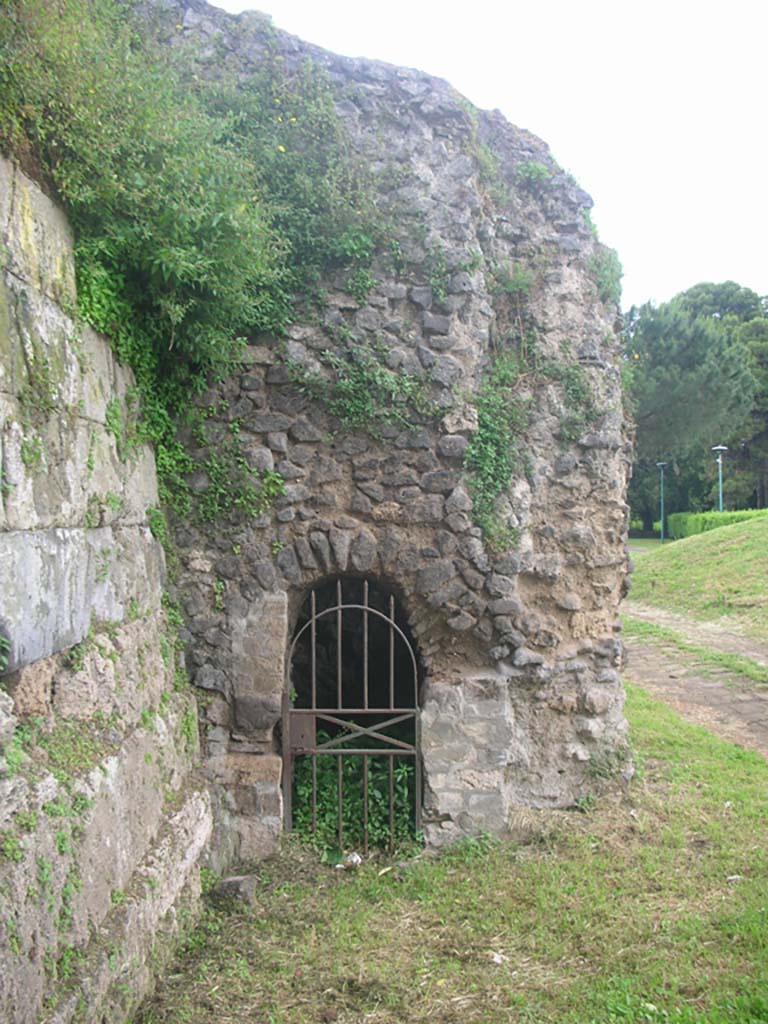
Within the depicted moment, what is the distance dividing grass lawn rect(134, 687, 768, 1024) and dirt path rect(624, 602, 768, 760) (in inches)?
102

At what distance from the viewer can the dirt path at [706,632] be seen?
11238mm

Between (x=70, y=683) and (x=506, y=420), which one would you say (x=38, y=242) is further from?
(x=506, y=420)

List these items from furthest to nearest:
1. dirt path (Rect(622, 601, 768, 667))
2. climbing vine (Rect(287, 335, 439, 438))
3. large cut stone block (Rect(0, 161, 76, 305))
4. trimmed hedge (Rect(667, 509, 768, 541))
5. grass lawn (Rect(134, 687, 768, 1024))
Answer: trimmed hedge (Rect(667, 509, 768, 541)) < dirt path (Rect(622, 601, 768, 667)) < climbing vine (Rect(287, 335, 439, 438)) < grass lawn (Rect(134, 687, 768, 1024)) < large cut stone block (Rect(0, 161, 76, 305))

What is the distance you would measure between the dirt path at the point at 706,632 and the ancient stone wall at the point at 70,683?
9.10 meters

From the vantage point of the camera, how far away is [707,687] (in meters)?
9.58

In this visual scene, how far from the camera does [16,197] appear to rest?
118 inches

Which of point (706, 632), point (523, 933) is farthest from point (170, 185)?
point (706, 632)

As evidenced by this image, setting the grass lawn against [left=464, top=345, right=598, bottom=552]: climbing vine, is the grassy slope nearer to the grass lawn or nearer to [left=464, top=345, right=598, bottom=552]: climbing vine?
[left=464, top=345, right=598, bottom=552]: climbing vine

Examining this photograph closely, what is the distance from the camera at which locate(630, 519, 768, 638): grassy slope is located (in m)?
13.6

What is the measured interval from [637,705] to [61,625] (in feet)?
22.4

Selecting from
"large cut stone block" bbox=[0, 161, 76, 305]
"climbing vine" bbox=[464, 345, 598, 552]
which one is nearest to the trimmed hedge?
"climbing vine" bbox=[464, 345, 598, 552]

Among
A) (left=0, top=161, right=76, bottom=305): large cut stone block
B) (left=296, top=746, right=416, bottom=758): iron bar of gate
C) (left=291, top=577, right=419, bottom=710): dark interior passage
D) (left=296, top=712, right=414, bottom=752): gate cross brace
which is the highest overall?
(left=0, top=161, right=76, bottom=305): large cut stone block

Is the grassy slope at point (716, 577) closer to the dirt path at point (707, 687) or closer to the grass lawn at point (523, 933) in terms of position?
the dirt path at point (707, 687)

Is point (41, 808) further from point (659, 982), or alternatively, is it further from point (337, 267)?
point (337, 267)
